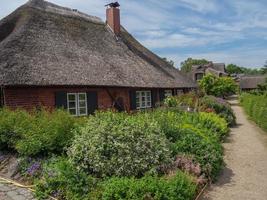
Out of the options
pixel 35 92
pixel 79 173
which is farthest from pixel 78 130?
pixel 35 92

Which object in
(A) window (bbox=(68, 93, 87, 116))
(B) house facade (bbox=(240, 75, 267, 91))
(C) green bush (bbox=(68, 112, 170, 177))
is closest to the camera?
(C) green bush (bbox=(68, 112, 170, 177))

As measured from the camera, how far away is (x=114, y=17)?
28188 mm

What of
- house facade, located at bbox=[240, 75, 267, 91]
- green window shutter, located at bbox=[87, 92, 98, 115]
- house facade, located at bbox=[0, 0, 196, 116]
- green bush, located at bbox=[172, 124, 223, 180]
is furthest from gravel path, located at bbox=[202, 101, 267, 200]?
house facade, located at bbox=[240, 75, 267, 91]

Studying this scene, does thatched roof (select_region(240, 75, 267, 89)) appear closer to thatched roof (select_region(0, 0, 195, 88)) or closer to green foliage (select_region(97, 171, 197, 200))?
thatched roof (select_region(0, 0, 195, 88))

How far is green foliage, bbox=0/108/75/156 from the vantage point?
27.6 ft

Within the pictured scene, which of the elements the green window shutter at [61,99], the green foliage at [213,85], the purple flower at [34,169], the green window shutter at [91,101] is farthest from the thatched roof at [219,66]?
the purple flower at [34,169]

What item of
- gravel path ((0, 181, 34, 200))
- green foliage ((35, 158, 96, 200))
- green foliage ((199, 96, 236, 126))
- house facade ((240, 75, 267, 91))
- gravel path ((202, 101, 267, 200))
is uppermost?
house facade ((240, 75, 267, 91))

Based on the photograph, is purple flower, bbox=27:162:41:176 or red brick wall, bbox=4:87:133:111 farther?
red brick wall, bbox=4:87:133:111

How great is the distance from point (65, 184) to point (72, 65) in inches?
480

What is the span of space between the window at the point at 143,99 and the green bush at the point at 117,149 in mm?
15683

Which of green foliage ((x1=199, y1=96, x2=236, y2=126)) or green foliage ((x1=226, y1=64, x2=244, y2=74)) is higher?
green foliage ((x1=226, y1=64, x2=244, y2=74))

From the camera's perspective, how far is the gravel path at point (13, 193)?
6836 mm

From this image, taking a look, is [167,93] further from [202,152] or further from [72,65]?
[202,152]

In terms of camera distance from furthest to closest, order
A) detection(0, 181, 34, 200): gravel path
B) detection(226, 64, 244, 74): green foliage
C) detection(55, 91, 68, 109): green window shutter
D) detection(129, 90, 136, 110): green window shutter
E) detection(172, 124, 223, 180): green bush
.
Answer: detection(226, 64, 244, 74): green foliage → detection(129, 90, 136, 110): green window shutter → detection(55, 91, 68, 109): green window shutter → detection(172, 124, 223, 180): green bush → detection(0, 181, 34, 200): gravel path
